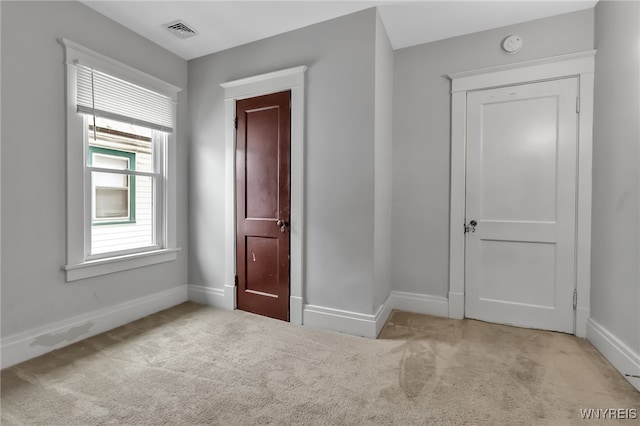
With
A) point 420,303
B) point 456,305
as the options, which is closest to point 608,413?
point 456,305

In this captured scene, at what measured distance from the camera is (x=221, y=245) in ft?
10.3

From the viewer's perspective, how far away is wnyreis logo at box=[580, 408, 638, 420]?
1.52m

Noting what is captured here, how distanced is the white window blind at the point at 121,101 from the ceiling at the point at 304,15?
Answer: 54 centimetres

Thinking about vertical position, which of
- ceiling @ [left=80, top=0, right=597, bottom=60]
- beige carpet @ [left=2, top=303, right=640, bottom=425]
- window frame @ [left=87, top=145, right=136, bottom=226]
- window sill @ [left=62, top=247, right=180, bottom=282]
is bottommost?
beige carpet @ [left=2, top=303, right=640, bottom=425]

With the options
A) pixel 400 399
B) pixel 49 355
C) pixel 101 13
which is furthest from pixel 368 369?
pixel 101 13

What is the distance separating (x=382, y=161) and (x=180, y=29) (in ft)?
7.19

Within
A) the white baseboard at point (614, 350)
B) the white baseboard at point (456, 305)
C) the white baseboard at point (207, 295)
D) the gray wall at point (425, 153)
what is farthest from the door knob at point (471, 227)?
the white baseboard at point (207, 295)

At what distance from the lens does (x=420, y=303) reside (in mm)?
2959

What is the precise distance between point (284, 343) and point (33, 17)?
9.66 ft

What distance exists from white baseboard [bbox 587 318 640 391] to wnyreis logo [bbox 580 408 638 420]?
30 centimetres

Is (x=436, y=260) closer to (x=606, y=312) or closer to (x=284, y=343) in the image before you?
(x=606, y=312)

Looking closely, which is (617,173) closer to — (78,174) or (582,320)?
(582,320)

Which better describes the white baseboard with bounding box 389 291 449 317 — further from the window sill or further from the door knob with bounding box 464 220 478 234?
the window sill

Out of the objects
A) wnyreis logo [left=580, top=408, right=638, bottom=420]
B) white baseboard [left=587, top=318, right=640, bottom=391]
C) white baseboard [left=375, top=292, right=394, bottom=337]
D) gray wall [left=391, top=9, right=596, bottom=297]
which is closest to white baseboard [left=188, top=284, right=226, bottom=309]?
white baseboard [left=375, top=292, right=394, bottom=337]
